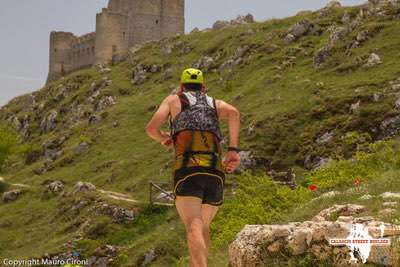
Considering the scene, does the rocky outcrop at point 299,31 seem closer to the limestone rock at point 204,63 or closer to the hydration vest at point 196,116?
the limestone rock at point 204,63

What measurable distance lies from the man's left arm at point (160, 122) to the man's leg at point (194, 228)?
2.65 feet

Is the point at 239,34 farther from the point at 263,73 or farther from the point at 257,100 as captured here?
the point at 257,100

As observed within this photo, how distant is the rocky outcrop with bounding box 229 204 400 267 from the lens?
6.82 metres

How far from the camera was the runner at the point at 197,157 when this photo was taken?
7.07 m

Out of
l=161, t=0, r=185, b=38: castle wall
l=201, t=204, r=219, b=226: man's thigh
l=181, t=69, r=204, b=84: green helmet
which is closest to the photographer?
l=201, t=204, r=219, b=226: man's thigh

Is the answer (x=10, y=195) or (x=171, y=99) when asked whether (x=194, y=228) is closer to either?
(x=171, y=99)

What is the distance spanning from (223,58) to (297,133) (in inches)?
850

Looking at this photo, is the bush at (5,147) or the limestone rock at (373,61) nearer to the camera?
the limestone rock at (373,61)

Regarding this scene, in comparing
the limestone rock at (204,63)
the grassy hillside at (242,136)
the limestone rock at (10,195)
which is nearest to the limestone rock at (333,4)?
the grassy hillside at (242,136)

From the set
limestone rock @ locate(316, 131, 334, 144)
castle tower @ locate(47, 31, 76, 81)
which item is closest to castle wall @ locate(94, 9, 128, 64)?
castle tower @ locate(47, 31, 76, 81)

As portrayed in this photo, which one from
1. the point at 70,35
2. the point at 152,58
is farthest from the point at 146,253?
the point at 70,35

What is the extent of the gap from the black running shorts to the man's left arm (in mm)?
557

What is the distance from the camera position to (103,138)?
4453 centimetres

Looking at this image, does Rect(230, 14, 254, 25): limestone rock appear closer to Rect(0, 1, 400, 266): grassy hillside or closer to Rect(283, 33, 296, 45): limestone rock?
Rect(0, 1, 400, 266): grassy hillside
